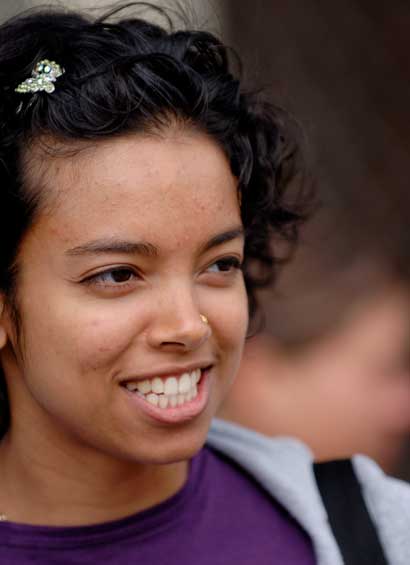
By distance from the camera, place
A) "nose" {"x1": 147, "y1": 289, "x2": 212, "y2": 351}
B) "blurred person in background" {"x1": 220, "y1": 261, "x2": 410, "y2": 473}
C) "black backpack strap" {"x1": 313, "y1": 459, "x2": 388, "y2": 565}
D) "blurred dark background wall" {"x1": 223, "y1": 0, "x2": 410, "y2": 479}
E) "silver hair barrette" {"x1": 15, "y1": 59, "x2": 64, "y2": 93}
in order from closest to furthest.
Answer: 1. "nose" {"x1": 147, "y1": 289, "x2": 212, "y2": 351}
2. "silver hair barrette" {"x1": 15, "y1": 59, "x2": 64, "y2": 93}
3. "black backpack strap" {"x1": 313, "y1": 459, "x2": 388, "y2": 565}
4. "blurred person in background" {"x1": 220, "y1": 261, "x2": 410, "y2": 473}
5. "blurred dark background wall" {"x1": 223, "y1": 0, "x2": 410, "y2": 479}

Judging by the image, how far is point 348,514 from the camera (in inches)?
85.4

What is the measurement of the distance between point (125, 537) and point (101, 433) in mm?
263

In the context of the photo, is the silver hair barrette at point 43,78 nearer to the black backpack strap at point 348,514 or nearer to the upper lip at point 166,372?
the upper lip at point 166,372

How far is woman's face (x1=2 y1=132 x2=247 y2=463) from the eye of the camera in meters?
1.85

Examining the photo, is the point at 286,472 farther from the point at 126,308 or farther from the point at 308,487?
the point at 126,308

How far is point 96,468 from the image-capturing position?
209 centimetres

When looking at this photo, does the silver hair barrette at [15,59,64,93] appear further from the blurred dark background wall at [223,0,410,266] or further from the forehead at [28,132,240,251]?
the blurred dark background wall at [223,0,410,266]

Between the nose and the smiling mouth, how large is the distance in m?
0.08

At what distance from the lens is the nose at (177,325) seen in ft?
6.02

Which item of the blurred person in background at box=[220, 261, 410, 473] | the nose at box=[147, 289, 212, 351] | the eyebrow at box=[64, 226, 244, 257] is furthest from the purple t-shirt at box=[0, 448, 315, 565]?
the blurred person in background at box=[220, 261, 410, 473]

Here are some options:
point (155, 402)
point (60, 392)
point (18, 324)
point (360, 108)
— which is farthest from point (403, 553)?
point (360, 108)

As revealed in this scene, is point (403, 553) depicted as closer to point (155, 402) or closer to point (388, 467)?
point (155, 402)

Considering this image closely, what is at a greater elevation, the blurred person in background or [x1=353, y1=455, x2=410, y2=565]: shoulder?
[x1=353, y1=455, x2=410, y2=565]: shoulder

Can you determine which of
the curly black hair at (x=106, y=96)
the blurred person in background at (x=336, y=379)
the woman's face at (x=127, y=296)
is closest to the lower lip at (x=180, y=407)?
the woman's face at (x=127, y=296)
